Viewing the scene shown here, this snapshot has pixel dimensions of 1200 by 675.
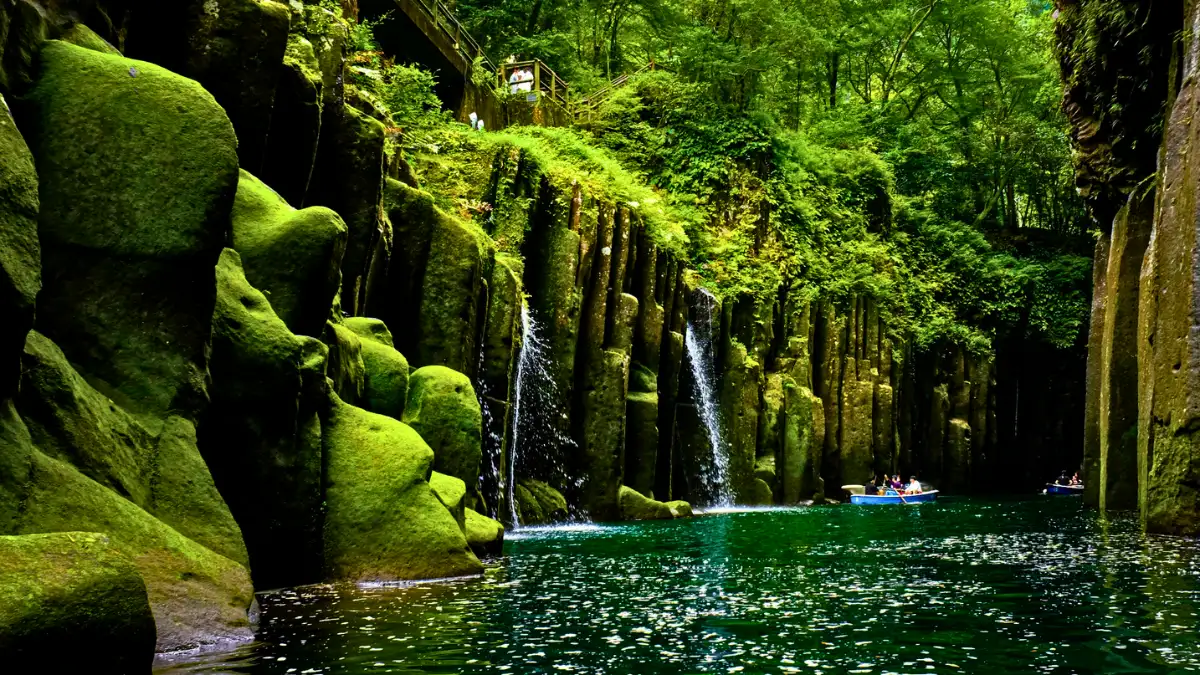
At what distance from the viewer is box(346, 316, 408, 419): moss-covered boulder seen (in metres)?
15.9

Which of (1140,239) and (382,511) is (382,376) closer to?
(382,511)

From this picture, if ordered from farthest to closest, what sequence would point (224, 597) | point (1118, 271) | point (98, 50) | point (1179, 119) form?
point (1118, 271) < point (1179, 119) < point (98, 50) < point (224, 597)

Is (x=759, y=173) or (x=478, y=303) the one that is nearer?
(x=478, y=303)

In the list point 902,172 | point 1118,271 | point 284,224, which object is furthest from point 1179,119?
point 902,172

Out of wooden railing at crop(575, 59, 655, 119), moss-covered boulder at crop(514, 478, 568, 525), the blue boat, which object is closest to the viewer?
moss-covered boulder at crop(514, 478, 568, 525)

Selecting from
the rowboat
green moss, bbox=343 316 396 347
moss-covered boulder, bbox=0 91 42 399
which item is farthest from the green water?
the rowboat

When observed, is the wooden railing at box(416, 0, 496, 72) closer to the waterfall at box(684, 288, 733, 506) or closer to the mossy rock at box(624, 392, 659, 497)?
the waterfall at box(684, 288, 733, 506)

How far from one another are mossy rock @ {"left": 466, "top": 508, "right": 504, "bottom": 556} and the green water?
321mm

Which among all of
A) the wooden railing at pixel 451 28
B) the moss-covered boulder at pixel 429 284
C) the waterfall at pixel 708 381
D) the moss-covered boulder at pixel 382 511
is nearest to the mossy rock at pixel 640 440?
the waterfall at pixel 708 381

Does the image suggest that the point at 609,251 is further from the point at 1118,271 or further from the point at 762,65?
the point at 762,65

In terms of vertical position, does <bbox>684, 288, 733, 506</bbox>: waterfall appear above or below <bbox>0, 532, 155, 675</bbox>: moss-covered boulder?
above

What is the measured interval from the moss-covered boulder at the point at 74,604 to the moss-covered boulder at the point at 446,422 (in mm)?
10179

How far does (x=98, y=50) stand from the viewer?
1059 centimetres

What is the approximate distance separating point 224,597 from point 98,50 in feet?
19.3
